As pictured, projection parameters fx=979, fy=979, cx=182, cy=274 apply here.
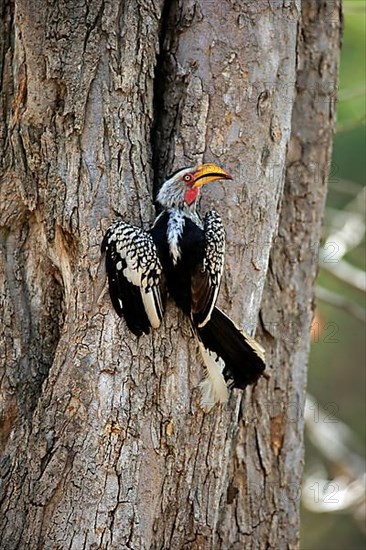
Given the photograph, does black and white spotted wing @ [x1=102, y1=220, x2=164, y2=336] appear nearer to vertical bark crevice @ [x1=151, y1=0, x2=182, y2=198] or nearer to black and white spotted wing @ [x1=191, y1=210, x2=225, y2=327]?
black and white spotted wing @ [x1=191, y1=210, x2=225, y2=327]

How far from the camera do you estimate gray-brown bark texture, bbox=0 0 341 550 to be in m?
3.33

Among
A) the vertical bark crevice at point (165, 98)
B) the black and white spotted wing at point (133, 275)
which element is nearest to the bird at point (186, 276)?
the black and white spotted wing at point (133, 275)

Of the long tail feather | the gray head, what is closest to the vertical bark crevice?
the gray head

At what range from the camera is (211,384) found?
348 cm

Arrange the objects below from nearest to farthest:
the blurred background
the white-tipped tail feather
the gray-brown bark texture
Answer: the gray-brown bark texture → the white-tipped tail feather → the blurred background

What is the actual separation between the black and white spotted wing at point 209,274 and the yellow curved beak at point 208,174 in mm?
136

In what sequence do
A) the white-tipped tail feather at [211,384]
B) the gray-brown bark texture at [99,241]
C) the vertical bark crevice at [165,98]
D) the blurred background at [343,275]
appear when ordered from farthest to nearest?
1. the blurred background at [343,275]
2. the vertical bark crevice at [165,98]
3. the white-tipped tail feather at [211,384]
4. the gray-brown bark texture at [99,241]

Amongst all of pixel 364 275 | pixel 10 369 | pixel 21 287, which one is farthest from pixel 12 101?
pixel 364 275

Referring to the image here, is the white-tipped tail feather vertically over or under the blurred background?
under

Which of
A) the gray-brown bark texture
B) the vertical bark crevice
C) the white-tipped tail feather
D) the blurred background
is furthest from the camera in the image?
the blurred background

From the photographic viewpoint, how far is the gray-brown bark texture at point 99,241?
3.33 metres

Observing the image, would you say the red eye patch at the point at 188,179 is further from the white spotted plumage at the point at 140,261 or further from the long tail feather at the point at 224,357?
the long tail feather at the point at 224,357

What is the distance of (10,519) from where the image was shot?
337cm

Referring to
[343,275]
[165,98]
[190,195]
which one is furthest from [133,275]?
[343,275]
